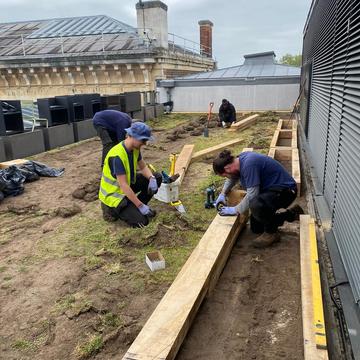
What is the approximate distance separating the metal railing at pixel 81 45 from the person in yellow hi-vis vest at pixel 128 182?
1524 cm

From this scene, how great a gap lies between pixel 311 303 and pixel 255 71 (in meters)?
18.3

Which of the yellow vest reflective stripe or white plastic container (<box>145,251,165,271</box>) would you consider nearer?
white plastic container (<box>145,251,165,271</box>)

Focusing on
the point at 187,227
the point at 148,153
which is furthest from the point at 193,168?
the point at 187,227

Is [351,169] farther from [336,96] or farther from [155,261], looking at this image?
[155,261]

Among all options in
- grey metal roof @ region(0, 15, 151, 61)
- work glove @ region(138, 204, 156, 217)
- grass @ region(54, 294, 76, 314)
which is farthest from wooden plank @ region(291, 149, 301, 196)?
grey metal roof @ region(0, 15, 151, 61)

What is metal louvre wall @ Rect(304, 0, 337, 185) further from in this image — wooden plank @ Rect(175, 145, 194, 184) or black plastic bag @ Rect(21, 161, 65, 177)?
black plastic bag @ Rect(21, 161, 65, 177)

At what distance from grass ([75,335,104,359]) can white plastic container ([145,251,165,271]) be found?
1.05 m

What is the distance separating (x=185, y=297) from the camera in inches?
110

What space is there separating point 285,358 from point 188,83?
57.9 ft

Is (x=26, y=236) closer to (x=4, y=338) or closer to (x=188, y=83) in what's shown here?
(x=4, y=338)

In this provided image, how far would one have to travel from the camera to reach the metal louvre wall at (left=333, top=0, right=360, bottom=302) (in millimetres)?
2770

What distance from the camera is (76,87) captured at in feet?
68.0

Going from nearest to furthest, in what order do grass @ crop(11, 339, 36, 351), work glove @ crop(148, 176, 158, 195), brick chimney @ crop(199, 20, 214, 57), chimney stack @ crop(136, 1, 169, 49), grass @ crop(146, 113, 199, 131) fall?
grass @ crop(11, 339, 36, 351) → work glove @ crop(148, 176, 158, 195) → grass @ crop(146, 113, 199, 131) → chimney stack @ crop(136, 1, 169, 49) → brick chimney @ crop(199, 20, 214, 57)

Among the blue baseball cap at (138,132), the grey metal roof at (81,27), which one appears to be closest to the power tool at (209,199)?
the blue baseball cap at (138,132)
